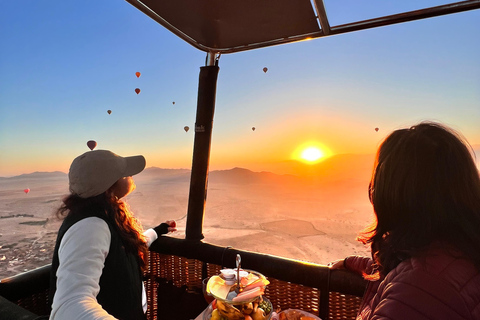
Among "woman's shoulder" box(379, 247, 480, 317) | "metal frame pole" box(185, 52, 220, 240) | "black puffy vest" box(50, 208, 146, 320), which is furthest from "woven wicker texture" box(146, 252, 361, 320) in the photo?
"woman's shoulder" box(379, 247, 480, 317)

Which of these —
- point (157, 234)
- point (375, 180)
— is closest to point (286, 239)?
point (157, 234)

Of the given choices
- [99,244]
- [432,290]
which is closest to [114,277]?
[99,244]

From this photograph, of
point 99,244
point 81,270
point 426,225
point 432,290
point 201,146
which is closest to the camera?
point 432,290

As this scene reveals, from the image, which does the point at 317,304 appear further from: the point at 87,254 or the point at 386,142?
the point at 87,254

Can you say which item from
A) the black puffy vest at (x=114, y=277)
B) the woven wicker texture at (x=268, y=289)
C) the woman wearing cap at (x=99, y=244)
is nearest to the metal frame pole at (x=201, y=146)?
the woven wicker texture at (x=268, y=289)

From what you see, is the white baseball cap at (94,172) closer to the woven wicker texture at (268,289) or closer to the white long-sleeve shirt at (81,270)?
the white long-sleeve shirt at (81,270)

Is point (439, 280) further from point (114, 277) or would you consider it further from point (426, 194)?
point (114, 277)

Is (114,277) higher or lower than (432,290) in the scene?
lower
